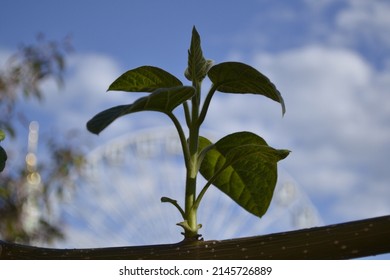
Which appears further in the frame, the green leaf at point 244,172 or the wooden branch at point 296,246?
the green leaf at point 244,172

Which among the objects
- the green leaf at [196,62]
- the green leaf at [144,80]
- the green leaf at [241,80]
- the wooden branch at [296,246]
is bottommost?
the wooden branch at [296,246]

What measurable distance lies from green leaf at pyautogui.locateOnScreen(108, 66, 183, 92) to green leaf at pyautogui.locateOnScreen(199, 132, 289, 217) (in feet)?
0.18

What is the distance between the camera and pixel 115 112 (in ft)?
1.17

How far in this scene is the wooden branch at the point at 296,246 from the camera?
34 cm

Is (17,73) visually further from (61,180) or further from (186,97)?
(186,97)

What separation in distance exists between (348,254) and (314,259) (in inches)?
0.7

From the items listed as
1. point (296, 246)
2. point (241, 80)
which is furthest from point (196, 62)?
point (296, 246)

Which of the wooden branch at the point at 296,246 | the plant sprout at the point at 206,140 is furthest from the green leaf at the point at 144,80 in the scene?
the wooden branch at the point at 296,246

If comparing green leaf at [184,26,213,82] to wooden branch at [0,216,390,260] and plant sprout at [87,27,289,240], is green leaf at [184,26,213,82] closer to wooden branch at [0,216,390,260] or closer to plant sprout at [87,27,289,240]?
plant sprout at [87,27,289,240]

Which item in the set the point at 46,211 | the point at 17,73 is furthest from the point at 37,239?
the point at 17,73

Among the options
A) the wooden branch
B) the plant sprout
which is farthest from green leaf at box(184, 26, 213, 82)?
the wooden branch

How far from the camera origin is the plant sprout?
395 millimetres

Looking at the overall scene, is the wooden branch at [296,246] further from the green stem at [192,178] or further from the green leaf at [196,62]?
the green leaf at [196,62]

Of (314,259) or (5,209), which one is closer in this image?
(314,259)
